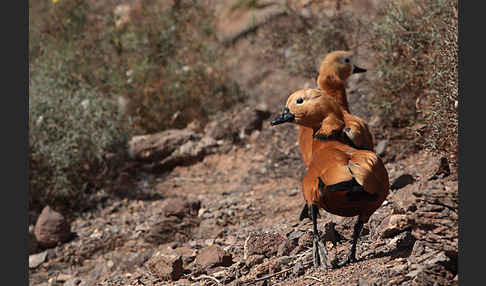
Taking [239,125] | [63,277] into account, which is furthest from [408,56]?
[63,277]

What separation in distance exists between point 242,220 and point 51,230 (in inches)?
84.2

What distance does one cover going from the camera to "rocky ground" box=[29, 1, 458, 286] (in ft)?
12.3

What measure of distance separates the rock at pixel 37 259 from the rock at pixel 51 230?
15 centimetres

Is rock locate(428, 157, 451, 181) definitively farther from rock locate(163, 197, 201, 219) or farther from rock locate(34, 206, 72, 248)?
rock locate(34, 206, 72, 248)

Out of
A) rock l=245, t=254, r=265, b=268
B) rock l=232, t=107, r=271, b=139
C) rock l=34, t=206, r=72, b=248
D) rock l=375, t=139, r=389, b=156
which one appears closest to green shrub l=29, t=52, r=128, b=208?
rock l=34, t=206, r=72, b=248

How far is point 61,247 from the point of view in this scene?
6.91 m

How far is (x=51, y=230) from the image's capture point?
6.91 metres

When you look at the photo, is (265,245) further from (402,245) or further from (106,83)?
(106,83)

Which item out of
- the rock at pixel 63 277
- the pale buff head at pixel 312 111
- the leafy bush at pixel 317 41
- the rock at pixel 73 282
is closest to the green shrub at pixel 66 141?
the rock at pixel 63 277

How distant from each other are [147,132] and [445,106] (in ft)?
18.5

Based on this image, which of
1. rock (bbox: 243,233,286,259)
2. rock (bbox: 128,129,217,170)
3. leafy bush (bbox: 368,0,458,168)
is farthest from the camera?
rock (bbox: 128,129,217,170)

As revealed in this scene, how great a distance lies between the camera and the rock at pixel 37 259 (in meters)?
6.67

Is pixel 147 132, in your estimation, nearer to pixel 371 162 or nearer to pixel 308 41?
pixel 308 41

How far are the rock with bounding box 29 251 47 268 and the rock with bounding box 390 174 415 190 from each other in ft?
12.3
